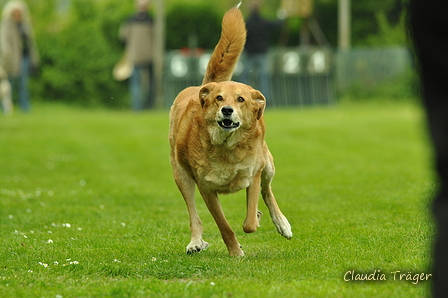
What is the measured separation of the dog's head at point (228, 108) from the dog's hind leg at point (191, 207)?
0.72 meters

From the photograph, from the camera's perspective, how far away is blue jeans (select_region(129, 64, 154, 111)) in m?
21.1

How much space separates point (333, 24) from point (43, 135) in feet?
51.4

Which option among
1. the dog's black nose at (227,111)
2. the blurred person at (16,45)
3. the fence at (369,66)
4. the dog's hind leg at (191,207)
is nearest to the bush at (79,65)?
the blurred person at (16,45)

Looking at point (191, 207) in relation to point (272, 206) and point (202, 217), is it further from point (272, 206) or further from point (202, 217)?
point (202, 217)

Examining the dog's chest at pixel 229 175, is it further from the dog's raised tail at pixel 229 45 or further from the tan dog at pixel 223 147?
the dog's raised tail at pixel 229 45

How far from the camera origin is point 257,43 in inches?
817

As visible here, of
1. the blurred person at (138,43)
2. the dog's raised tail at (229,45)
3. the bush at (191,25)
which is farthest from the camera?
the bush at (191,25)

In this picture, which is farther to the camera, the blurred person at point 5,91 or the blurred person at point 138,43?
the blurred person at point 138,43

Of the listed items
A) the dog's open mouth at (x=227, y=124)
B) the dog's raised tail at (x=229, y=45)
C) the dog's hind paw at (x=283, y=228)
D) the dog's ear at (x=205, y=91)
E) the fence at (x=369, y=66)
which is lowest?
the fence at (x=369, y=66)

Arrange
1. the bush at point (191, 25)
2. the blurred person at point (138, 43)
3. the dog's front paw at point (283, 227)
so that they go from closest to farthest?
the dog's front paw at point (283, 227), the blurred person at point (138, 43), the bush at point (191, 25)

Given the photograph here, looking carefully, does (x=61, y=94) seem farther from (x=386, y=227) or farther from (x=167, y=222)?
(x=386, y=227)

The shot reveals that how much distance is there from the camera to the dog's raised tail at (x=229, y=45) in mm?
6652

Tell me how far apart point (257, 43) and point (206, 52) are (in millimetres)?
4009

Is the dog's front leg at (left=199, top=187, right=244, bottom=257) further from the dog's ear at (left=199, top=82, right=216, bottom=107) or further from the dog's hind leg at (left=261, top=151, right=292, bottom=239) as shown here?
the dog's ear at (left=199, top=82, right=216, bottom=107)
